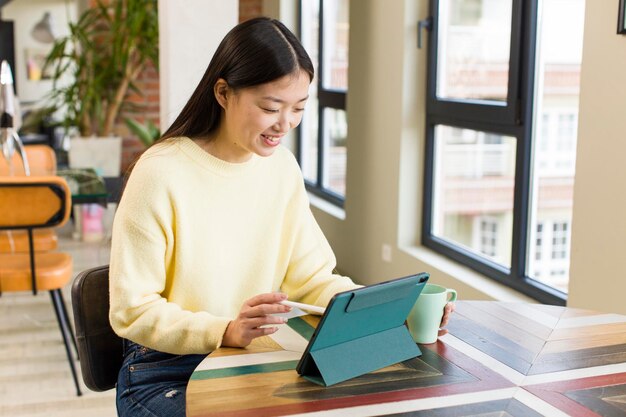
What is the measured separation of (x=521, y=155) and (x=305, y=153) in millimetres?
3200

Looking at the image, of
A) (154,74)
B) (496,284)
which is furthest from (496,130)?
(154,74)

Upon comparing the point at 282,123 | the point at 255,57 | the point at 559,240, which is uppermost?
the point at 255,57

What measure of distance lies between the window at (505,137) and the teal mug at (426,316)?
1.72 meters

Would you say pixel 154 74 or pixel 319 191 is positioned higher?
pixel 154 74

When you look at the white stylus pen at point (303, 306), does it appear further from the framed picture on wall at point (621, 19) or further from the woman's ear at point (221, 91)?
the framed picture on wall at point (621, 19)

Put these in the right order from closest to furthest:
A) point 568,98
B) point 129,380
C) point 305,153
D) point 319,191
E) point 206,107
→ point 129,380
point 206,107
point 568,98
point 319,191
point 305,153

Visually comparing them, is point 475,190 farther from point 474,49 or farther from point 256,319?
point 256,319

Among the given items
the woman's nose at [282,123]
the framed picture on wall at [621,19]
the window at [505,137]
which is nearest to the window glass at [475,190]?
the window at [505,137]

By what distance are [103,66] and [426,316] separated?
16.9 ft

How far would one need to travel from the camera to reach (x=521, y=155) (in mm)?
3287

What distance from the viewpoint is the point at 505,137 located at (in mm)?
3539

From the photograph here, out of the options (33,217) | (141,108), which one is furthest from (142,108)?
(33,217)

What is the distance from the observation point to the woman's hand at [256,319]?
1.39 m

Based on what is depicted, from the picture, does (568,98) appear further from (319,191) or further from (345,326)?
(319,191)
